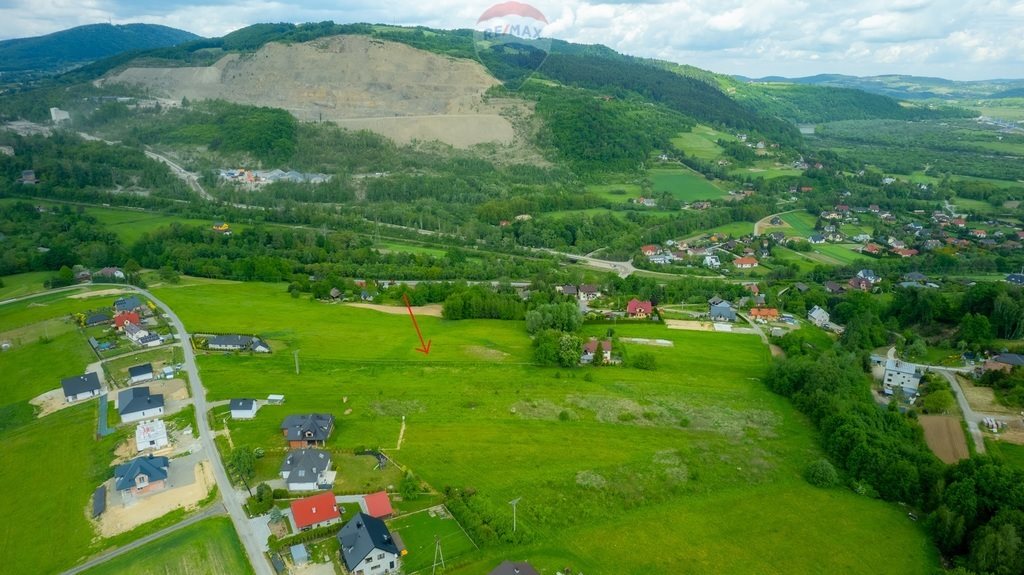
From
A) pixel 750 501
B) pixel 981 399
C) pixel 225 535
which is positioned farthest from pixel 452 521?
pixel 981 399

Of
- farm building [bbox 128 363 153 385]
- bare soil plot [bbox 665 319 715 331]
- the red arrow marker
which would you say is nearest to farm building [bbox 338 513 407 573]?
the red arrow marker

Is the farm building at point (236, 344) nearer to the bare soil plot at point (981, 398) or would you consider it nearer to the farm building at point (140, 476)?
the farm building at point (140, 476)

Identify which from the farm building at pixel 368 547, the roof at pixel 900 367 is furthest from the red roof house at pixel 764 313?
the farm building at pixel 368 547

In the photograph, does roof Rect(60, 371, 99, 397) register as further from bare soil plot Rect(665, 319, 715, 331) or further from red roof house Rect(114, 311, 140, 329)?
bare soil plot Rect(665, 319, 715, 331)

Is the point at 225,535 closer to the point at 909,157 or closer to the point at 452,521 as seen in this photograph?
the point at 452,521

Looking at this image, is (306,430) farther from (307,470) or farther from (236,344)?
(236,344)

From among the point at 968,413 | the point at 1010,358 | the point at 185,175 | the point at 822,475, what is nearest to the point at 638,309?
the point at 968,413
